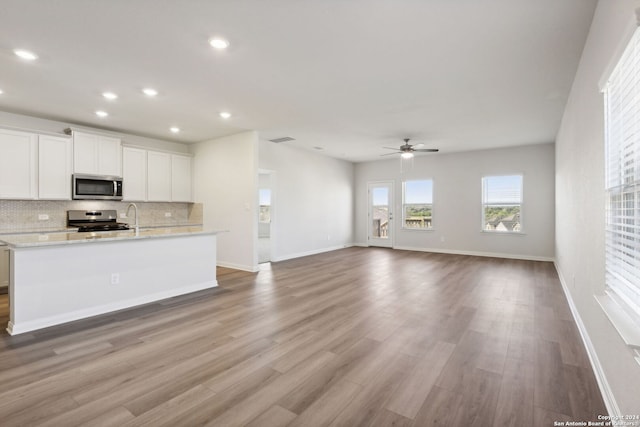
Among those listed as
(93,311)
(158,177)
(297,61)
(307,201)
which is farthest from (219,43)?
(307,201)

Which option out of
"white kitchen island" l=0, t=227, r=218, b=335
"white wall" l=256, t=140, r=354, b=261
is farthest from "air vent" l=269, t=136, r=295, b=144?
"white kitchen island" l=0, t=227, r=218, b=335

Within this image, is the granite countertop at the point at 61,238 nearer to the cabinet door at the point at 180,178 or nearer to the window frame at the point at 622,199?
the cabinet door at the point at 180,178

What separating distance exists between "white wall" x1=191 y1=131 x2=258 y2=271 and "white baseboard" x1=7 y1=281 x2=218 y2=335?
1565 millimetres

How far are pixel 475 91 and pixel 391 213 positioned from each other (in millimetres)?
5679

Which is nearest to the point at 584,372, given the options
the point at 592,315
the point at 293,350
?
the point at 592,315

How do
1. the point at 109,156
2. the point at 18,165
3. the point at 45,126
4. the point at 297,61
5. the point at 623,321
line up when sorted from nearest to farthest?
the point at 623,321, the point at 297,61, the point at 18,165, the point at 45,126, the point at 109,156

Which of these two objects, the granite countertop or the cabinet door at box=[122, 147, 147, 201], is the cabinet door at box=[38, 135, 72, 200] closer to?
the cabinet door at box=[122, 147, 147, 201]

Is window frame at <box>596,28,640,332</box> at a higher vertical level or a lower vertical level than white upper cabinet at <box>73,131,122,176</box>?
lower

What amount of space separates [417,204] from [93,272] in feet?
25.0

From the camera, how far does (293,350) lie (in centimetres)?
271

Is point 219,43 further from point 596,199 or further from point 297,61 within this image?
point 596,199

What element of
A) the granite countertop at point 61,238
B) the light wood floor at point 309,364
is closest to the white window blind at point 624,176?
the light wood floor at point 309,364

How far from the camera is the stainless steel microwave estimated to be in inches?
208

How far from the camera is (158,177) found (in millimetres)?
6430
